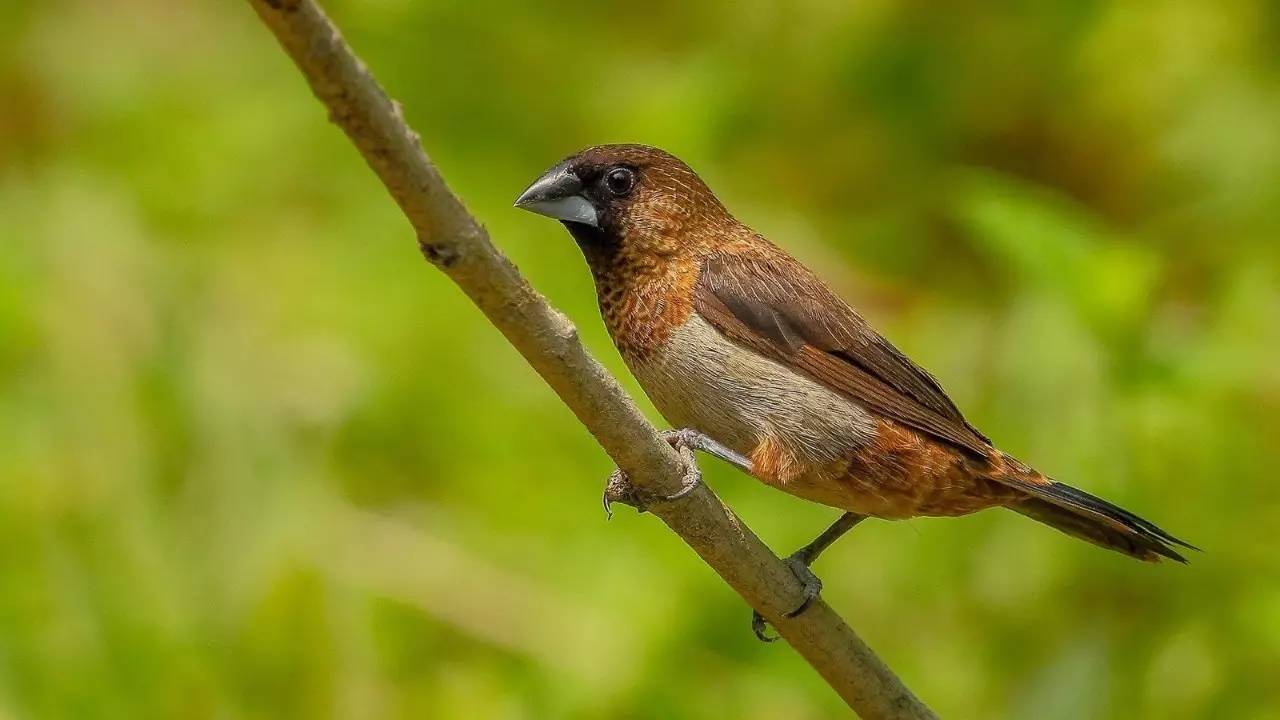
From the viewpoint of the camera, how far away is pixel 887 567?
4348 millimetres

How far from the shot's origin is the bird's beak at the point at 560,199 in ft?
11.0

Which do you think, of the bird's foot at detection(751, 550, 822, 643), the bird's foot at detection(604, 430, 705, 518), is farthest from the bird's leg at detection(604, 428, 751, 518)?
the bird's foot at detection(751, 550, 822, 643)

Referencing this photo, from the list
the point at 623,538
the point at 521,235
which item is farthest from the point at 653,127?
the point at 623,538

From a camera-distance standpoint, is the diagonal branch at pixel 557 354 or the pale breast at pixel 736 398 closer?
the diagonal branch at pixel 557 354

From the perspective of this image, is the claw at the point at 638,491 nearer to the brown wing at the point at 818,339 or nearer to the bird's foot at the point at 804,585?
the bird's foot at the point at 804,585

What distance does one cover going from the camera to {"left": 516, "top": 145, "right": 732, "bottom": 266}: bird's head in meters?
3.38

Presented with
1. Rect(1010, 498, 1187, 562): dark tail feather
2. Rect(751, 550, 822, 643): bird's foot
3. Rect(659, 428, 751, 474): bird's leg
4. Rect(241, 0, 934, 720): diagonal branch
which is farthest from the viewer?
Rect(1010, 498, 1187, 562): dark tail feather

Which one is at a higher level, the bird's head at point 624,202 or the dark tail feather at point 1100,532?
the bird's head at point 624,202

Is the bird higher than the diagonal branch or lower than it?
higher

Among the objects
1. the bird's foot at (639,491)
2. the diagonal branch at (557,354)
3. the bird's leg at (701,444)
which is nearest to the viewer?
the diagonal branch at (557,354)

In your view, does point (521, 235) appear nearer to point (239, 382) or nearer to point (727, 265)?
point (239, 382)

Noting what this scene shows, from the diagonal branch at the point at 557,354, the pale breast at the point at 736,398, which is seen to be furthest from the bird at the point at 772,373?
the diagonal branch at the point at 557,354

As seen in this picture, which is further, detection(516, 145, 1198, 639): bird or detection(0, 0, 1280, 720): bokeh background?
detection(0, 0, 1280, 720): bokeh background

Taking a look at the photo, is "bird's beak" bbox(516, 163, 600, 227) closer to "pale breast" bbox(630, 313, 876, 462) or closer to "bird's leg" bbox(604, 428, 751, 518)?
"pale breast" bbox(630, 313, 876, 462)
